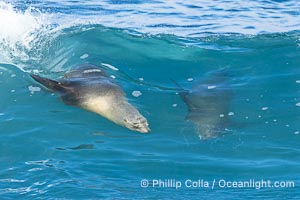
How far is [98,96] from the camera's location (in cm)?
858

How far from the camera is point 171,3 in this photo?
1766 centimetres

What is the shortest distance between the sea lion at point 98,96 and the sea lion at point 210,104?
736 mm

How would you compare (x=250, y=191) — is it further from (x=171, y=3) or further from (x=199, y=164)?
(x=171, y=3)

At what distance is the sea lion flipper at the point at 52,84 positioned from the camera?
8508 mm

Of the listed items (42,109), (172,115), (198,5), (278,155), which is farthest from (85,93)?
Result: (198,5)

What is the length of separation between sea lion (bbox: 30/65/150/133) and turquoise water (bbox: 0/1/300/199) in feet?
0.46

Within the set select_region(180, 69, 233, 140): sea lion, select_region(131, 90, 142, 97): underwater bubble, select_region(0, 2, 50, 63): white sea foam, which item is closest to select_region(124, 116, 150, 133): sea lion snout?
select_region(180, 69, 233, 140): sea lion

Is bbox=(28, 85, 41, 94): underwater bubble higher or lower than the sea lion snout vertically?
higher

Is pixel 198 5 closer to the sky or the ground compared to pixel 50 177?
closer to the sky

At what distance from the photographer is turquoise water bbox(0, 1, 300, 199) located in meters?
6.28

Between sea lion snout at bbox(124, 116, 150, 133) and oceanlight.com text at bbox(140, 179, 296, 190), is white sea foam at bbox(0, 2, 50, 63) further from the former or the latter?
oceanlight.com text at bbox(140, 179, 296, 190)

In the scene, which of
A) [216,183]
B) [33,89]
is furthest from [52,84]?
[216,183]

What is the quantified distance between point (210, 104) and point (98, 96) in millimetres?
1615

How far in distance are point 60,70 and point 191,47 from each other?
9.33 feet
